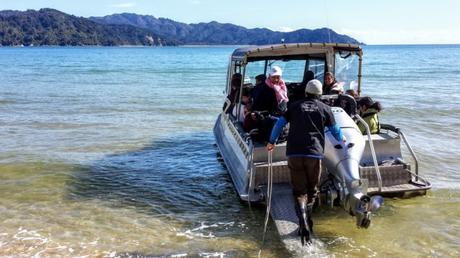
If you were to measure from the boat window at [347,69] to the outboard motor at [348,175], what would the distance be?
122 inches

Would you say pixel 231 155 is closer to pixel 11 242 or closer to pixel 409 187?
pixel 409 187

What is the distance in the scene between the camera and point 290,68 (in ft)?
37.2

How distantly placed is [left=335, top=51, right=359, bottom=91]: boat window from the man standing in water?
4034 millimetres

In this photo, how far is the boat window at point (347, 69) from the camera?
9828mm

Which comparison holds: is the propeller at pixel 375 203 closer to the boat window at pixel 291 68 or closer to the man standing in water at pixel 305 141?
the man standing in water at pixel 305 141

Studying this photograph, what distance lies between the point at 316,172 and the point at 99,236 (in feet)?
10.2

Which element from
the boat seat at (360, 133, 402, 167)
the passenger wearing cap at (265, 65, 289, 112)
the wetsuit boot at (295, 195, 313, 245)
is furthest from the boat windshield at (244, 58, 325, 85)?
the wetsuit boot at (295, 195, 313, 245)

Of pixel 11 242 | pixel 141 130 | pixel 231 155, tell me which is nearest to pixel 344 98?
pixel 231 155

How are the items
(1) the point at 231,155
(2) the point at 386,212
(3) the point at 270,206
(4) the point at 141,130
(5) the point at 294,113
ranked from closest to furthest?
(5) the point at 294,113 → (3) the point at 270,206 → (2) the point at 386,212 → (1) the point at 231,155 → (4) the point at 141,130

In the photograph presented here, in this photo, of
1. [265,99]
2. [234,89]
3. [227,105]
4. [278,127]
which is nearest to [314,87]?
[278,127]

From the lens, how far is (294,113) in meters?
5.98

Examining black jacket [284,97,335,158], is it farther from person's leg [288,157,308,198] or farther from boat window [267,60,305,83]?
boat window [267,60,305,83]

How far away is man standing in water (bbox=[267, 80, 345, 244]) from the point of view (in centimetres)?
593

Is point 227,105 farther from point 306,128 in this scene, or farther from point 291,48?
point 306,128
